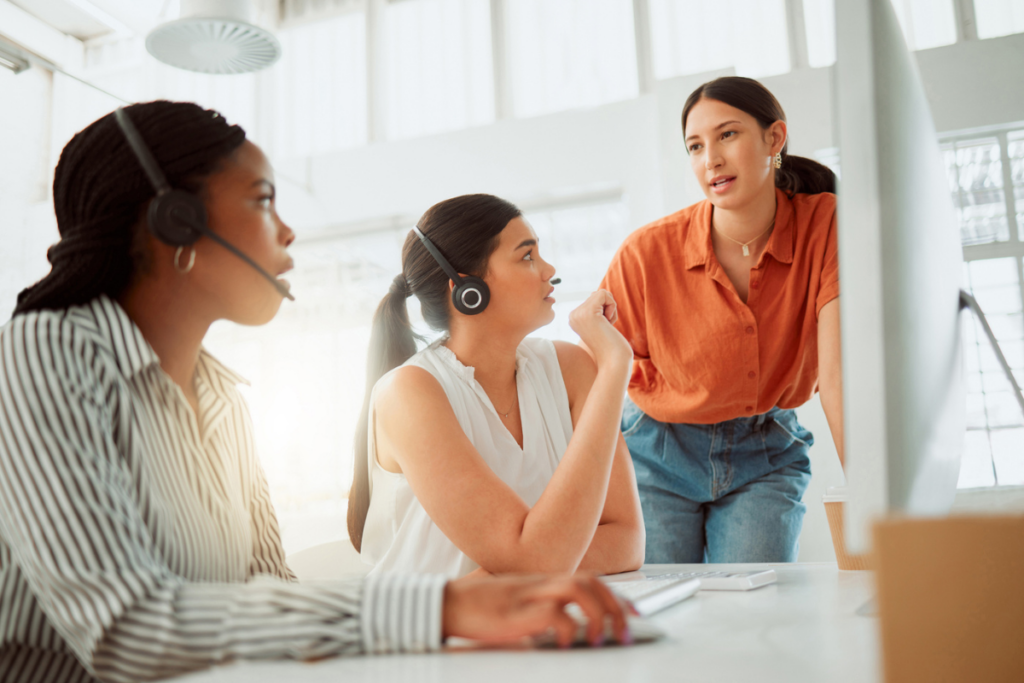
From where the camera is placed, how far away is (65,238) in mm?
826

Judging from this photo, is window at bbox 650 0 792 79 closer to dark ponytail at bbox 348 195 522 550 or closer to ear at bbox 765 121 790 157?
ear at bbox 765 121 790 157

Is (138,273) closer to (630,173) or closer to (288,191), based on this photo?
(630,173)

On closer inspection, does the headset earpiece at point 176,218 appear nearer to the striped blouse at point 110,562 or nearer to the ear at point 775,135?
the striped blouse at point 110,562

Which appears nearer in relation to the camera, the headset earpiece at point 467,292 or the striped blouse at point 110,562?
the striped blouse at point 110,562

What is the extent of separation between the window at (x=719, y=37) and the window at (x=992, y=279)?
1224mm

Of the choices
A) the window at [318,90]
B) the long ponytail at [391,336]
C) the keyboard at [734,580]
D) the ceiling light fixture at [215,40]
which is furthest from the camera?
the window at [318,90]

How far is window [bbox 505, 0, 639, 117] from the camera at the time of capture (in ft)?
16.1

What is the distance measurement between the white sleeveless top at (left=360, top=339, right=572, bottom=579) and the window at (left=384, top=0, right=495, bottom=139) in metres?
3.91

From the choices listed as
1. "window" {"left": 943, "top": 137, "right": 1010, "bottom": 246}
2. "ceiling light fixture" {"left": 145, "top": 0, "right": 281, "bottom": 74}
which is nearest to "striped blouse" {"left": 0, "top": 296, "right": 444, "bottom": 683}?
"ceiling light fixture" {"left": 145, "top": 0, "right": 281, "bottom": 74}

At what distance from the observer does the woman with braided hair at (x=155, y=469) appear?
61cm

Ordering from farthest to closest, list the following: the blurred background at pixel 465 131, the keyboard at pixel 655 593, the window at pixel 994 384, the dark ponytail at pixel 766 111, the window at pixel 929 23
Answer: the window at pixel 929 23
the blurred background at pixel 465 131
the window at pixel 994 384
the dark ponytail at pixel 766 111
the keyboard at pixel 655 593

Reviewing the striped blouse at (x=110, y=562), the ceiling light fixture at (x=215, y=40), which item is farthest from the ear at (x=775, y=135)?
the ceiling light fixture at (x=215, y=40)

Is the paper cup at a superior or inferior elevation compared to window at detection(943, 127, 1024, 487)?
inferior

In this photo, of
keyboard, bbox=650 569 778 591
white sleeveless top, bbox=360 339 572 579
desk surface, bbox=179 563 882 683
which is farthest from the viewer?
white sleeveless top, bbox=360 339 572 579
